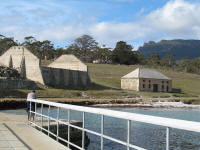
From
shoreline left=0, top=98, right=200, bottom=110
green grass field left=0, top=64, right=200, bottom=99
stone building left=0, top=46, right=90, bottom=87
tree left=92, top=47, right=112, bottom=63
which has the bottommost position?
shoreline left=0, top=98, right=200, bottom=110

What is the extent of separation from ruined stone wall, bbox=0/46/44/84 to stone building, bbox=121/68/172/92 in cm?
2218

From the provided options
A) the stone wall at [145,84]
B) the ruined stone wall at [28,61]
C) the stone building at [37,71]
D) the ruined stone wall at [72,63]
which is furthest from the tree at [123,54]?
the ruined stone wall at [28,61]

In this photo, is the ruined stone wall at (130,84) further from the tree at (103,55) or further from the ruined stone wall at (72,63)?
the tree at (103,55)

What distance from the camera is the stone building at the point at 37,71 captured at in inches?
2584

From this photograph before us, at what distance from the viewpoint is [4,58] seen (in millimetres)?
69375

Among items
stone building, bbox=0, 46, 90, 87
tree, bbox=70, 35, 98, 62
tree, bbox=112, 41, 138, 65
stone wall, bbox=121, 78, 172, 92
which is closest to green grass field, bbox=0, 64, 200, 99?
stone wall, bbox=121, 78, 172, 92

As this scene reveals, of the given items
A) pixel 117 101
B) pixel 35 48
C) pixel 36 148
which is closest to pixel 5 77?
pixel 117 101

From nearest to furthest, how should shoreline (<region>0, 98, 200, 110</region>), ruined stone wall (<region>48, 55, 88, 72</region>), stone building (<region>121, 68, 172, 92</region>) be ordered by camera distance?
1. shoreline (<region>0, 98, 200, 110</region>)
2. stone building (<region>121, 68, 172, 92</region>)
3. ruined stone wall (<region>48, 55, 88, 72</region>)

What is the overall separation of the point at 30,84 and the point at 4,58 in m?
13.7

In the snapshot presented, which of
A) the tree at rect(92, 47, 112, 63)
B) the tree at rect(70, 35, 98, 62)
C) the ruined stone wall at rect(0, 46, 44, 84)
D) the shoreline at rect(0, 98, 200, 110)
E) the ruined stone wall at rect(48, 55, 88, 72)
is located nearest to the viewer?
the shoreline at rect(0, 98, 200, 110)

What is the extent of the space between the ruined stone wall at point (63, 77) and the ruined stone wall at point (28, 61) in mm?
1151

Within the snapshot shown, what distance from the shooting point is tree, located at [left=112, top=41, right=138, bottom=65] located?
439 ft

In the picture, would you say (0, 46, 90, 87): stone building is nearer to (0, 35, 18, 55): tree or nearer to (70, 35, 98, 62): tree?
(0, 35, 18, 55): tree

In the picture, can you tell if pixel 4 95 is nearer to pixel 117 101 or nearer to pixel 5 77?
pixel 5 77
